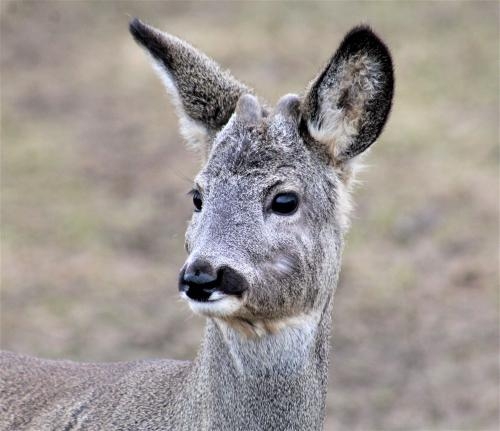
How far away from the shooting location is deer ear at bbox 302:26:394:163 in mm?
6090

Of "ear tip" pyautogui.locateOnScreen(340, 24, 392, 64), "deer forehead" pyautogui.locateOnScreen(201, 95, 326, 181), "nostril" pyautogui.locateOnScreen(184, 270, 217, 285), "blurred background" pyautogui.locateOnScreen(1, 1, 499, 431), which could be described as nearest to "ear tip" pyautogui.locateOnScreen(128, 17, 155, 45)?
"deer forehead" pyautogui.locateOnScreen(201, 95, 326, 181)

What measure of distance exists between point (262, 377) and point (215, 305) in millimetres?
671

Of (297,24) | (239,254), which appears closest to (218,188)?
(239,254)

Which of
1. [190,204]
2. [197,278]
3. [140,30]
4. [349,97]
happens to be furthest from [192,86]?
[190,204]

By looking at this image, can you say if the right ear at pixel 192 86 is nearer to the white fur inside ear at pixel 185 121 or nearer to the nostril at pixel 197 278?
the white fur inside ear at pixel 185 121

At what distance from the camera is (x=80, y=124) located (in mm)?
16766

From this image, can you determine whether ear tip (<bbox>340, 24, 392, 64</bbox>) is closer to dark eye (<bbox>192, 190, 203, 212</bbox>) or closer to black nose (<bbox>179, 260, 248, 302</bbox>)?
dark eye (<bbox>192, 190, 203, 212</bbox>)

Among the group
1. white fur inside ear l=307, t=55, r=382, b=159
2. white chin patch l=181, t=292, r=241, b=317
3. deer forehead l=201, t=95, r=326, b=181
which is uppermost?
white fur inside ear l=307, t=55, r=382, b=159

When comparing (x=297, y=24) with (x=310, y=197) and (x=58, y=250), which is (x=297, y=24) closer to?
(x=58, y=250)

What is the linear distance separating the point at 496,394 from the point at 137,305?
373 centimetres

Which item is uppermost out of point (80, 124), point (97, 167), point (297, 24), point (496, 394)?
point (297, 24)

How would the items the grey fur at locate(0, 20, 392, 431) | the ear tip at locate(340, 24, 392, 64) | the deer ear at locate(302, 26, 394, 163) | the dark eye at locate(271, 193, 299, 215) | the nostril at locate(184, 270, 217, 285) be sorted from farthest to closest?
the deer ear at locate(302, 26, 394, 163) < the ear tip at locate(340, 24, 392, 64) < the dark eye at locate(271, 193, 299, 215) < the grey fur at locate(0, 20, 392, 431) < the nostril at locate(184, 270, 217, 285)

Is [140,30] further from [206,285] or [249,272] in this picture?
[206,285]

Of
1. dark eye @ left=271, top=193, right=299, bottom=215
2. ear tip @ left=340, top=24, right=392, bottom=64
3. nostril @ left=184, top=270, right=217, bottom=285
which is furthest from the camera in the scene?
ear tip @ left=340, top=24, right=392, bottom=64
